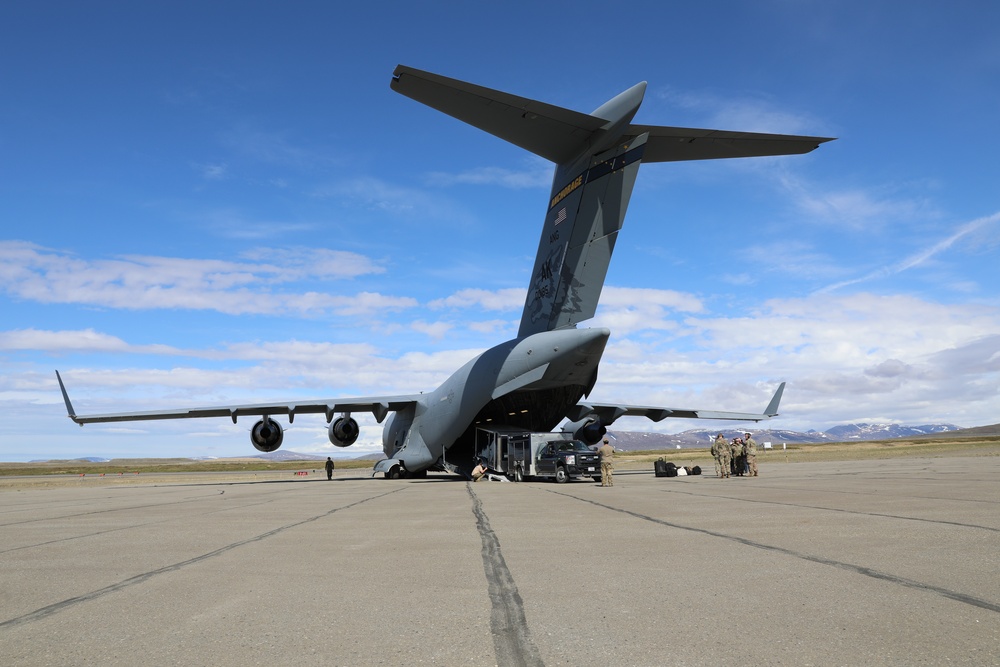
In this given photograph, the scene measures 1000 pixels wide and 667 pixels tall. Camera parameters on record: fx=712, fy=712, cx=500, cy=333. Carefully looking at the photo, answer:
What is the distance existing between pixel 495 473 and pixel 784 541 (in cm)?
1826

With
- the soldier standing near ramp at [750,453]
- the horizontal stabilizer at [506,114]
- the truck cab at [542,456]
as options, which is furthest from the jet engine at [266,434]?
the soldier standing near ramp at [750,453]

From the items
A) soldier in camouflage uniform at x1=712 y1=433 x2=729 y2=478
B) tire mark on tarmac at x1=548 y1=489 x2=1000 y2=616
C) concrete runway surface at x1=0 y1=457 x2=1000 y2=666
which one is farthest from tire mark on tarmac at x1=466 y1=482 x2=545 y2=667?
soldier in camouflage uniform at x1=712 y1=433 x2=729 y2=478

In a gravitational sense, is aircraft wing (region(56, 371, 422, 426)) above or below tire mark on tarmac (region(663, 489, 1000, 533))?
above

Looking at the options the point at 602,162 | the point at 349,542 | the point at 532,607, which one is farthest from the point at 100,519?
A: the point at 602,162

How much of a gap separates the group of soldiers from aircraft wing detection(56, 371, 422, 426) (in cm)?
1213

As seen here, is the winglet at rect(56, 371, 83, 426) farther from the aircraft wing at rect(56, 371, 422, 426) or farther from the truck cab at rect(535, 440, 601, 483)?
the truck cab at rect(535, 440, 601, 483)

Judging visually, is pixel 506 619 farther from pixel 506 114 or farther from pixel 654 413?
pixel 654 413

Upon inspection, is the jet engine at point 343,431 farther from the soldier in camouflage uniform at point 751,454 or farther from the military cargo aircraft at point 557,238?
the soldier in camouflage uniform at point 751,454

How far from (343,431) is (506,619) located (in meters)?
26.6

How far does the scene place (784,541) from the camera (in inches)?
265

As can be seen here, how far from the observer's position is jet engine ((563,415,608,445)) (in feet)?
89.9

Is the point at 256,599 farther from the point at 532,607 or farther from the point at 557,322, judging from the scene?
the point at 557,322

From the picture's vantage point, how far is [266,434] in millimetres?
27484

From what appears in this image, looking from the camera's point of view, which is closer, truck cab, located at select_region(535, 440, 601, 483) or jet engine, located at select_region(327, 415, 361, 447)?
truck cab, located at select_region(535, 440, 601, 483)
